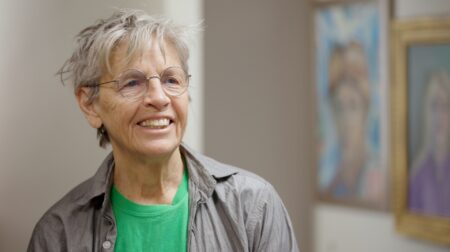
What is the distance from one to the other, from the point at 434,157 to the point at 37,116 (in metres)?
1.68

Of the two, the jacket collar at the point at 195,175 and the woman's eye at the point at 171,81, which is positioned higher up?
the woman's eye at the point at 171,81

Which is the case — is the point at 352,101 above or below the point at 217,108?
above

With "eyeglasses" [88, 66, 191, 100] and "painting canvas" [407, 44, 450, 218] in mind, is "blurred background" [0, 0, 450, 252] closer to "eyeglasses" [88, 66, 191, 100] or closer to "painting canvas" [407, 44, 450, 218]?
"painting canvas" [407, 44, 450, 218]

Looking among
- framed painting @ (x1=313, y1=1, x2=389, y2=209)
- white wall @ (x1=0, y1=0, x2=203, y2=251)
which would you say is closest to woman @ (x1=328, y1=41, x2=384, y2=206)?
framed painting @ (x1=313, y1=1, x2=389, y2=209)

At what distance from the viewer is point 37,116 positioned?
177 cm

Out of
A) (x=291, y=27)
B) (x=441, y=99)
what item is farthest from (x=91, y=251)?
(x=441, y=99)

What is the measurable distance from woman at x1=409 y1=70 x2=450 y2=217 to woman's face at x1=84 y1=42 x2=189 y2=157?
153 centimetres

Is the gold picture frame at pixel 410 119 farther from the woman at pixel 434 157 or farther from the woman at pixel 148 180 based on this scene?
the woman at pixel 148 180

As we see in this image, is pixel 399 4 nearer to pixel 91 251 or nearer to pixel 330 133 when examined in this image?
pixel 330 133

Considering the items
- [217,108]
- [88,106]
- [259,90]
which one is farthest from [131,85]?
[259,90]

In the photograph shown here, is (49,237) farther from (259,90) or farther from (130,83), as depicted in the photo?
(259,90)

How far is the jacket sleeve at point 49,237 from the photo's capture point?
149 centimetres

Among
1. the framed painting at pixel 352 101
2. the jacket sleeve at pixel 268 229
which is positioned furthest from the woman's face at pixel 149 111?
the framed painting at pixel 352 101

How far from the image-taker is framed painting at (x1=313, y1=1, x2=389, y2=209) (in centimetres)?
296
